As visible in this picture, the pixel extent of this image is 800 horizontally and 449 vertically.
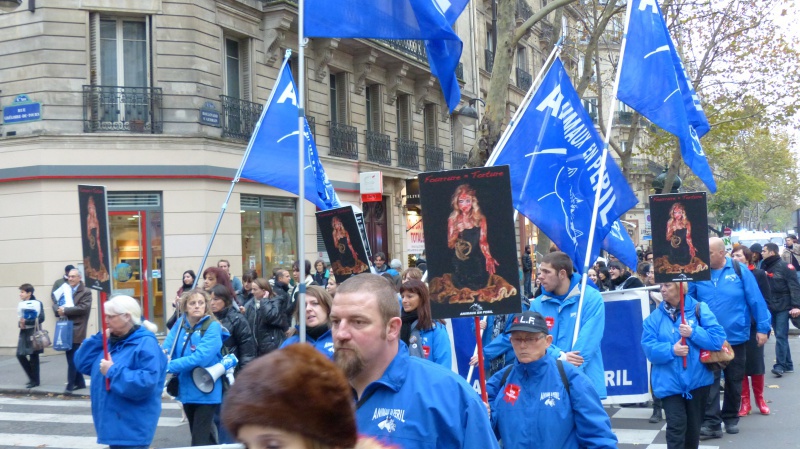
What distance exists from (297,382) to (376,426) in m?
1.02

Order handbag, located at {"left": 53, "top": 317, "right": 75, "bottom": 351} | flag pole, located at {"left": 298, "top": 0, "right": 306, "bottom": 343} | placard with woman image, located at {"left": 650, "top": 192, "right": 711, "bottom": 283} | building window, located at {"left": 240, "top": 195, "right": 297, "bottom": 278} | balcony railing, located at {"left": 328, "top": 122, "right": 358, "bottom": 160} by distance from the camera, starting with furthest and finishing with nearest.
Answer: balcony railing, located at {"left": 328, "top": 122, "right": 358, "bottom": 160} → building window, located at {"left": 240, "top": 195, "right": 297, "bottom": 278} → handbag, located at {"left": 53, "top": 317, "right": 75, "bottom": 351} → placard with woman image, located at {"left": 650, "top": 192, "right": 711, "bottom": 283} → flag pole, located at {"left": 298, "top": 0, "right": 306, "bottom": 343}

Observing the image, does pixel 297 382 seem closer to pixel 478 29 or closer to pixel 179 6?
pixel 179 6

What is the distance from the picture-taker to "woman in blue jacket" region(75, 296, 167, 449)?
541 centimetres

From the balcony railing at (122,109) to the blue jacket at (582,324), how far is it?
12943 millimetres

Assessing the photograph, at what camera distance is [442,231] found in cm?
417

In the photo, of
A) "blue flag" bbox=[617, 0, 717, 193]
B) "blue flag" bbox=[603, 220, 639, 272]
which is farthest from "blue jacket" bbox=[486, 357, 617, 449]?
"blue flag" bbox=[603, 220, 639, 272]

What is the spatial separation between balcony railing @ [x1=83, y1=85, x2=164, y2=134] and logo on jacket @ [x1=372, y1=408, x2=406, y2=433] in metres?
Result: 15.4

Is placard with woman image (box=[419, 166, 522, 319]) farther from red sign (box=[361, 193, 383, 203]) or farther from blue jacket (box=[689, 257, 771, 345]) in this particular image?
red sign (box=[361, 193, 383, 203])

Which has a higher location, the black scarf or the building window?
the building window

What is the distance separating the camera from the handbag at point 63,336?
11.8m

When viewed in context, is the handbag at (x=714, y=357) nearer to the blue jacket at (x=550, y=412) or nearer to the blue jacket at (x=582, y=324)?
the blue jacket at (x=582, y=324)

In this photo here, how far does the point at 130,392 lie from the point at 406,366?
3.19m

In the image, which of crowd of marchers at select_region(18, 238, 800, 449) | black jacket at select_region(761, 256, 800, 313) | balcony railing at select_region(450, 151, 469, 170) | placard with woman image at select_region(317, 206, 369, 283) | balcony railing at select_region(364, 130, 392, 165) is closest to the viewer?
crowd of marchers at select_region(18, 238, 800, 449)

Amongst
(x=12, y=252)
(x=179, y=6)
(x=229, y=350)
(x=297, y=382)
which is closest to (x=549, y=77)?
(x=229, y=350)
